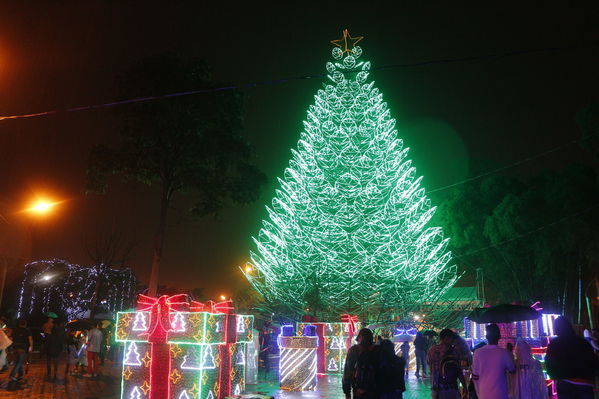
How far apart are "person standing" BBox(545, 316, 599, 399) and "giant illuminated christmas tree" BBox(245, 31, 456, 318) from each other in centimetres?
1582

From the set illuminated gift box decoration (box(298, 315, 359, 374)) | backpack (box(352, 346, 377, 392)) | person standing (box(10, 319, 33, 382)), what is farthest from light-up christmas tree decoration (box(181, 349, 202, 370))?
illuminated gift box decoration (box(298, 315, 359, 374))

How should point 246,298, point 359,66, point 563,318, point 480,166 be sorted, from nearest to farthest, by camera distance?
point 563,318 → point 359,66 → point 480,166 → point 246,298

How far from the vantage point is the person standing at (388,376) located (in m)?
6.18

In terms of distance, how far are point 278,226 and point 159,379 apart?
14.5 m

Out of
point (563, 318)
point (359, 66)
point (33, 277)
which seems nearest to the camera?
point (563, 318)

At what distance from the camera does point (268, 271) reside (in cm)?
2428

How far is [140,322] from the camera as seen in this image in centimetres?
998

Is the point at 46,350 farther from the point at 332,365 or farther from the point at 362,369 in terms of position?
the point at 362,369

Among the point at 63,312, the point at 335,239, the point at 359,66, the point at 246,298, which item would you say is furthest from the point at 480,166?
the point at 246,298

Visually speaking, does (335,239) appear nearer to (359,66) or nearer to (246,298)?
(359,66)

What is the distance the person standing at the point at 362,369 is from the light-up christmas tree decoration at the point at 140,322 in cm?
497

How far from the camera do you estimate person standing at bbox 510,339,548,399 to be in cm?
820

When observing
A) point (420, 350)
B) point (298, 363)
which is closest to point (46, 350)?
point (298, 363)

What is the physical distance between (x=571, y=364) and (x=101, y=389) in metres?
11.3
